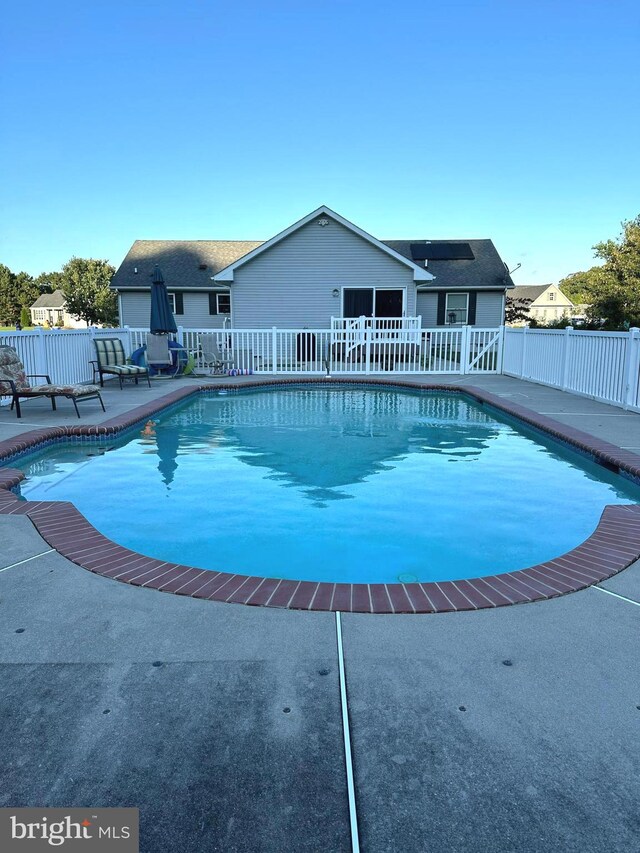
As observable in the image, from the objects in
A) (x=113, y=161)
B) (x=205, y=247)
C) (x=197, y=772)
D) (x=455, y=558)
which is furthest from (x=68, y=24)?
(x=197, y=772)

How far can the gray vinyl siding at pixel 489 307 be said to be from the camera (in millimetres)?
24344

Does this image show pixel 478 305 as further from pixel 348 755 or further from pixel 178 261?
pixel 348 755

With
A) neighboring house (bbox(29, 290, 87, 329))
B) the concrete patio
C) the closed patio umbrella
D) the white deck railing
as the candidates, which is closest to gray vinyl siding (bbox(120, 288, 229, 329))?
the white deck railing

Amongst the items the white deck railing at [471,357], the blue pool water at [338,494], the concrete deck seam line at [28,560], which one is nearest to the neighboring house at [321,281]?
the white deck railing at [471,357]

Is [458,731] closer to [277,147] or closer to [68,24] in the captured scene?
[68,24]

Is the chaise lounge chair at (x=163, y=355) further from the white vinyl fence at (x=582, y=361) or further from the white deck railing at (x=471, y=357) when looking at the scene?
the white vinyl fence at (x=582, y=361)

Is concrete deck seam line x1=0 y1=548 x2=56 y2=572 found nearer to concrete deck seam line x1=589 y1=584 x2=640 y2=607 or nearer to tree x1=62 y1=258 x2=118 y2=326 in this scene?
concrete deck seam line x1=589 y1=584 x2=640 y2=607

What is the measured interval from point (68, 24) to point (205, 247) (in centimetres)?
1320

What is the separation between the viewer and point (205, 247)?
27.3m

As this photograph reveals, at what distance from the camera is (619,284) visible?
30.5 metres

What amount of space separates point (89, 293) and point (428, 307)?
32346mm

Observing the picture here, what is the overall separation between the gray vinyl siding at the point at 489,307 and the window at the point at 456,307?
21.7 inches

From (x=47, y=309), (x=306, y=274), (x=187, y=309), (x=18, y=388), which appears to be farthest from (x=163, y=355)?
(x=47, y=309)

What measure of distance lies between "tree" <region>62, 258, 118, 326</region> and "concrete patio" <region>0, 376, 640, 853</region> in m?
44.5
